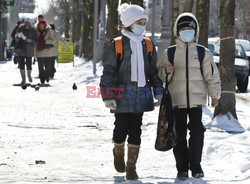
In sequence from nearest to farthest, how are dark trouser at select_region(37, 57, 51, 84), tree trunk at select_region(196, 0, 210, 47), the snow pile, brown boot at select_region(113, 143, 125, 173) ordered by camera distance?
1. brown boot at select_region(113, 143, 125, 173)
2. the snow pile
3. tree trunk at select_region(196, 0, 210, 47)
4. dark trouser at select_region(37, 57, 51, 84)

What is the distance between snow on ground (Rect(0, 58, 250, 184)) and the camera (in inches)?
300

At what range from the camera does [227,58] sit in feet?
39.6

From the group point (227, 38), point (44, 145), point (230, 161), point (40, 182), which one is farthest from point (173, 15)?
point (40, 182)

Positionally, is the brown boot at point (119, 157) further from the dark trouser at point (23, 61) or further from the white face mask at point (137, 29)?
the dark trouser at point (23, 61)

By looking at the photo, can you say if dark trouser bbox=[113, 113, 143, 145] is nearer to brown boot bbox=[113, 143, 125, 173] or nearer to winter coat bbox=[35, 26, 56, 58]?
brown boot bbox=[113, 143, 125, 173]

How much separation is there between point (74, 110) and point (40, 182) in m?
7.48

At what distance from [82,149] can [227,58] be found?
3.27 metres

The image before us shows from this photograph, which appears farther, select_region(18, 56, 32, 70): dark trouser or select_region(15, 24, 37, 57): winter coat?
select_region(18, 56, 32, 70): dark trouser

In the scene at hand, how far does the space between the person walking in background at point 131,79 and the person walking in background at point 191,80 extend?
0.18 metres

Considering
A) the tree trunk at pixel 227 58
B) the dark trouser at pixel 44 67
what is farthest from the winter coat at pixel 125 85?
the dark trouser at pixel 44 67

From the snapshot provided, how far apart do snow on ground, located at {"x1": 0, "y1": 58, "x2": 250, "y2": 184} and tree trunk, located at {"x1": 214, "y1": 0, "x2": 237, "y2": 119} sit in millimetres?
266

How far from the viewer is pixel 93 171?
806 cm

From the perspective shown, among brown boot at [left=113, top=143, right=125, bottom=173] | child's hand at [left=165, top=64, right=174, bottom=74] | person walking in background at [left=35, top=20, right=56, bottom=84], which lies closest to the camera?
child's hand at [left=165, top=64, right=174, bottom=74]

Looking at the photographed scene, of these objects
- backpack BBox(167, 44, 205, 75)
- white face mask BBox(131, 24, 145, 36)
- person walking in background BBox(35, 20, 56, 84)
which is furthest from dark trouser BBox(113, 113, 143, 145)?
person walking in background BBox(35, 20, 56, 84)
